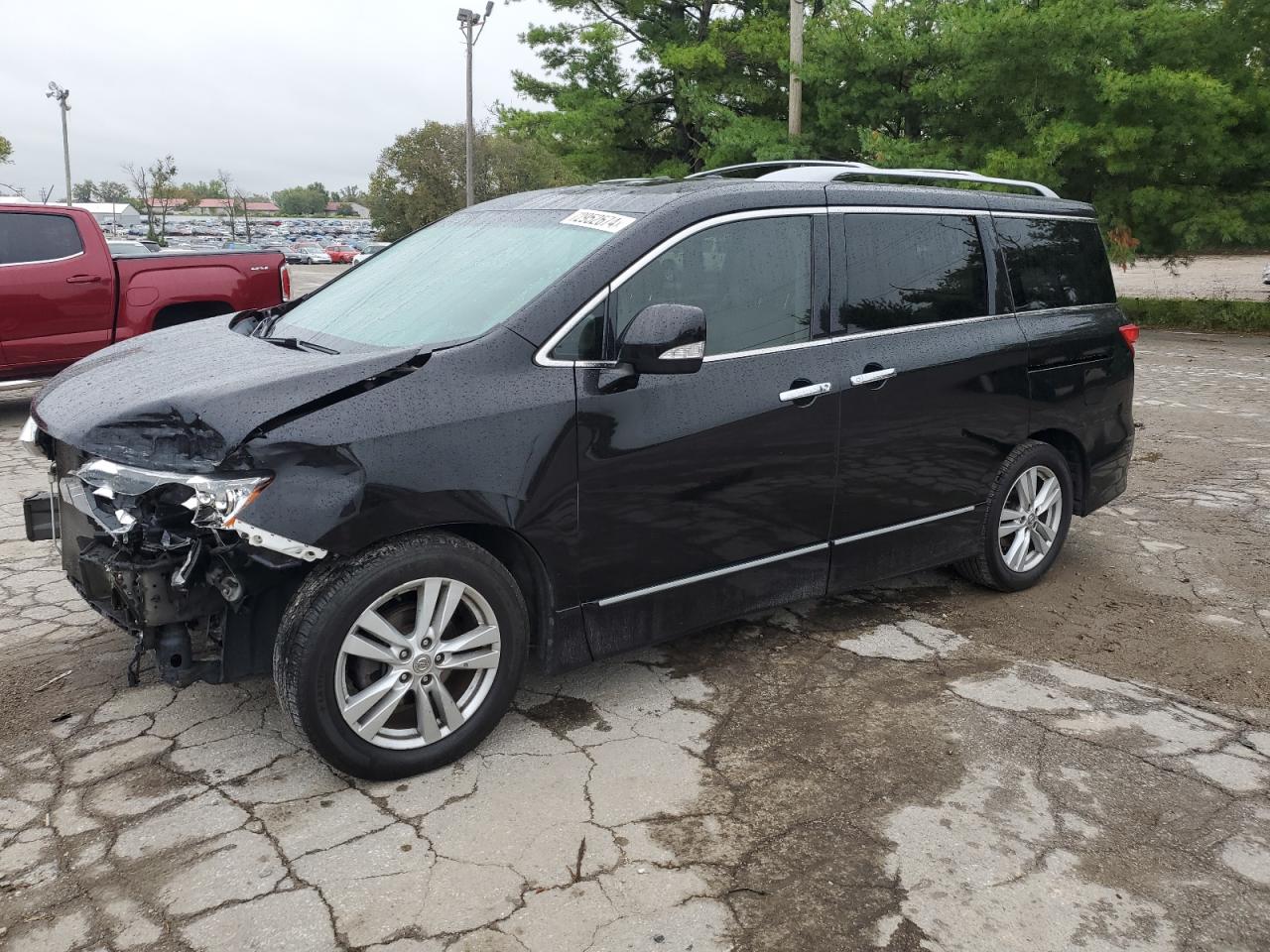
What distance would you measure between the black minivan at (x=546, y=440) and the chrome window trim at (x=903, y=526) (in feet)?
0.04

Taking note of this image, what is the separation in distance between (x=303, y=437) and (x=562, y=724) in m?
1.36

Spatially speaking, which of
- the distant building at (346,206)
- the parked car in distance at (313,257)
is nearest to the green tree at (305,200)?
the distant building at (346,206)

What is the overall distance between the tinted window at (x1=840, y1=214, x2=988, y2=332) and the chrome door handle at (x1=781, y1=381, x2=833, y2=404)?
0.97 feet

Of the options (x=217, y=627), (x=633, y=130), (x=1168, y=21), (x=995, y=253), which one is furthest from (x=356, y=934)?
(x=633, y=130)

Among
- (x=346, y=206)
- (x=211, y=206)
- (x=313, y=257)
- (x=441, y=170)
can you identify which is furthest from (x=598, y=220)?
(x=346, y=206)

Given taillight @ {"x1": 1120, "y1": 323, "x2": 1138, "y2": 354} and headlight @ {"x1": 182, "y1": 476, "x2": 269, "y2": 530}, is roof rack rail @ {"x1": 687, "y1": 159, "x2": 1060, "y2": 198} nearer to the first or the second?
taillight @ {"x1": 1120, "y1": 323, "x2": 1138, "y2": 354}

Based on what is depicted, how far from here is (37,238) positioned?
859cm

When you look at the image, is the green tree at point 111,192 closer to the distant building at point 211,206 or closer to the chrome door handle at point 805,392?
the distant building at point 211,206

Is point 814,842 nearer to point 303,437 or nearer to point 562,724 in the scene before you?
point 562,724

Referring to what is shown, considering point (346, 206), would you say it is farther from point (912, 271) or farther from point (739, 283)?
point (739, 283)

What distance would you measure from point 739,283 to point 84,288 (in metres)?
7.13

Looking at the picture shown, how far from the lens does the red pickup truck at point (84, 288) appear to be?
847cm

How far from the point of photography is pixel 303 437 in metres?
2.85

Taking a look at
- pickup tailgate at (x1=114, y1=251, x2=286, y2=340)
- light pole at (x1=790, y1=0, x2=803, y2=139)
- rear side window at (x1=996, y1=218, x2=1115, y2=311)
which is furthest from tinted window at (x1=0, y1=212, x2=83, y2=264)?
light pole at (x1=790, y1=0, x2=803, y2=139)
